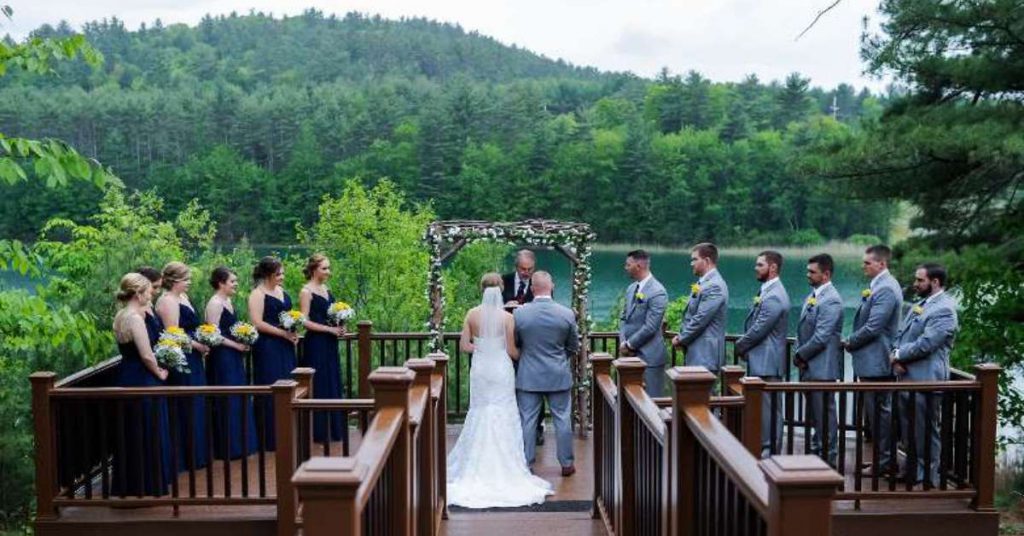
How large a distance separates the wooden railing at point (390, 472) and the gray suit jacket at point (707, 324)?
2.43 m

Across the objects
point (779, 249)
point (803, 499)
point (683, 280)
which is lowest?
point (683, 280)

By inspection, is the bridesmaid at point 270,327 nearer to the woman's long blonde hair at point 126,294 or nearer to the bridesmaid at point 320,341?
the bridesmaid at point 320,341

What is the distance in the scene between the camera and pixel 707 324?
848 cm

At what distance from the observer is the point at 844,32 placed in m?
12.9

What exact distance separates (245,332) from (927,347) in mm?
4993

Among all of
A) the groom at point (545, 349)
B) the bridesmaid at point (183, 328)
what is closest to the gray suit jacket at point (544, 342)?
the groom at point (545, 349)

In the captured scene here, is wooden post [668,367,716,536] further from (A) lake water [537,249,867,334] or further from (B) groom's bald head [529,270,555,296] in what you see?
(A) lake water [537,249,867,334]

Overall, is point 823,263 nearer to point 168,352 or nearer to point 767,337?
point 767,337

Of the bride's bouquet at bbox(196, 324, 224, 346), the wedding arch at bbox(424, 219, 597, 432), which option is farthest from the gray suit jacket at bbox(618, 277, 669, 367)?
the bride's bouquet at bbox(196, 324, 224, 346)

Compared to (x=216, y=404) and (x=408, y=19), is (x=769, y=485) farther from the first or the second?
(x=408, y=19)

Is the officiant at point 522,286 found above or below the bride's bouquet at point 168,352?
above

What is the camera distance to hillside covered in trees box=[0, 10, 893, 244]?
70.8 m

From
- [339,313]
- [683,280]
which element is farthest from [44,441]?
[683,280]

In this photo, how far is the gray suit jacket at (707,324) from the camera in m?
8.41
